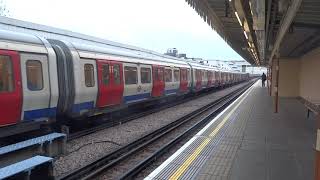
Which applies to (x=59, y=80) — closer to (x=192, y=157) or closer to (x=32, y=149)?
(x=32, y=149)

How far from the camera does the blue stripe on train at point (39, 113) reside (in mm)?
10188

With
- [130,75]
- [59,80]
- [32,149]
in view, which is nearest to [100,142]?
[59,80]

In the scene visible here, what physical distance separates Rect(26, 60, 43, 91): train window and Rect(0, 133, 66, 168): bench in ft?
5.04

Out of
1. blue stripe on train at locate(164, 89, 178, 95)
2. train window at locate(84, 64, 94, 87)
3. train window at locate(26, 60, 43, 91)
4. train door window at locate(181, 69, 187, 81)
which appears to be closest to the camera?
train window at locate(26, 60, 43, 91)

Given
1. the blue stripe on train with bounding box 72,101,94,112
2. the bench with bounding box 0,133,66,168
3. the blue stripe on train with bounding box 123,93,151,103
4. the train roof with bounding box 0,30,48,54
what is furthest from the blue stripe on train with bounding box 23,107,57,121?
the blue stripe on train with bounding box 123,93,151,103

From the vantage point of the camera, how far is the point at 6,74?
9312 millimetres

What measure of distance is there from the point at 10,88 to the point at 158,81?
12.2 metres

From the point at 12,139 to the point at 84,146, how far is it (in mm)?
1755

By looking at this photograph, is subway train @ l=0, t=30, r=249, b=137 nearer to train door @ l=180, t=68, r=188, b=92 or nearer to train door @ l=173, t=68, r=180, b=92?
train door @ l=173, t=68, r=180, b=92

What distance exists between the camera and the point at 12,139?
35.5ft

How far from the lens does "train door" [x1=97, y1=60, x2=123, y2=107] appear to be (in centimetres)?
1404

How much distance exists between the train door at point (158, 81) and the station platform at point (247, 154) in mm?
6335

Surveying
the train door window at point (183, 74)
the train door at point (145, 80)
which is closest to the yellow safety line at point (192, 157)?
the train door at point (145, 80)

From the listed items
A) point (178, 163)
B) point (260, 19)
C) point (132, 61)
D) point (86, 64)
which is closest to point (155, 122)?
point (132, 61)
